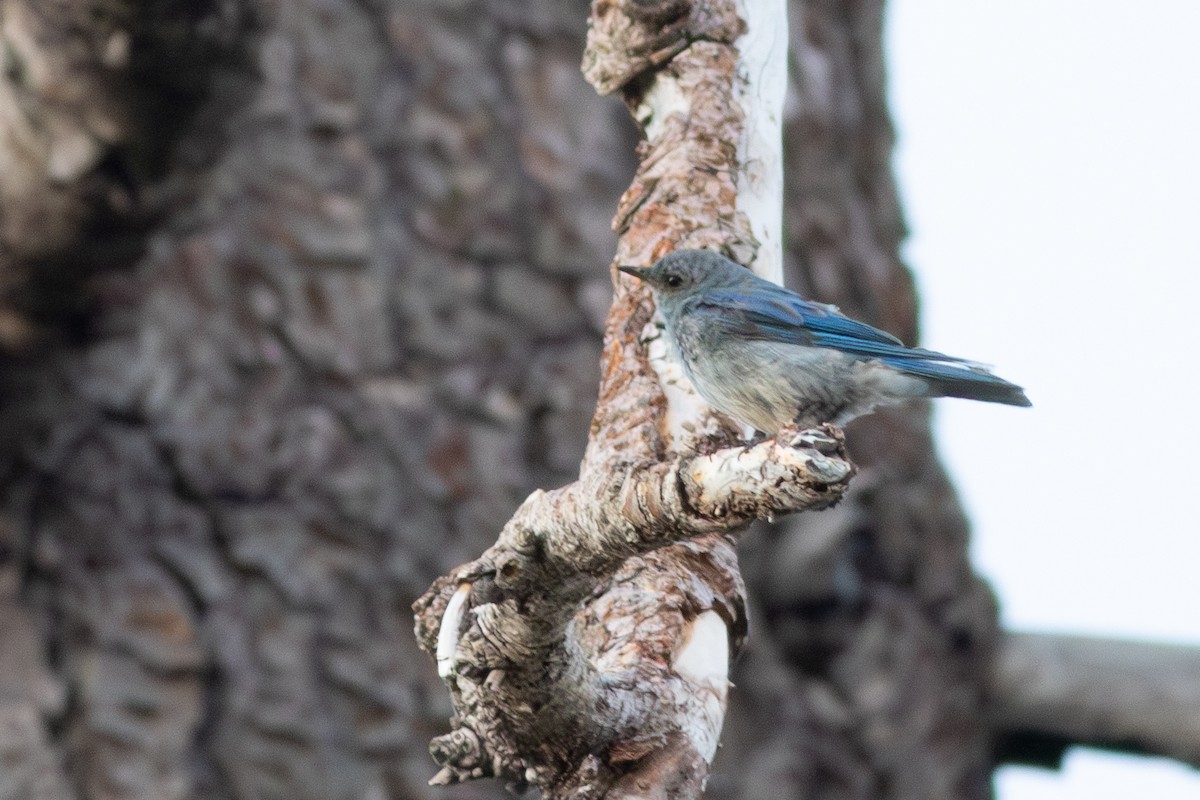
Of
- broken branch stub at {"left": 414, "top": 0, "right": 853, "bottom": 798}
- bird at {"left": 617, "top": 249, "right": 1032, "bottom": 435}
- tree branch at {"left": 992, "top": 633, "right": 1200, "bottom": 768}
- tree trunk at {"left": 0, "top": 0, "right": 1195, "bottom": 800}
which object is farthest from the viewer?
tree branch at {"left": 992, "top": 633, "right": 1200, "bottom": 768}

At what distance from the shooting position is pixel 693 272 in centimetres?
337

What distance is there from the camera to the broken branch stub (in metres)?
2.40

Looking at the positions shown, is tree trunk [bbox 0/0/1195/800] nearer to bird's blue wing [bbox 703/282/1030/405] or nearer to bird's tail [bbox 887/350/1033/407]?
bird's blue wing [bbox 703/282/1030/405]

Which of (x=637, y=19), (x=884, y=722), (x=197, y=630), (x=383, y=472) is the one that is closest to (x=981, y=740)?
(x=884, y=722)

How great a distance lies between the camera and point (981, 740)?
18.2 feet

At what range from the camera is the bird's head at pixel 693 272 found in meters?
3.33

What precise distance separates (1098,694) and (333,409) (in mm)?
2713

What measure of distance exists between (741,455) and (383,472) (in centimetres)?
294

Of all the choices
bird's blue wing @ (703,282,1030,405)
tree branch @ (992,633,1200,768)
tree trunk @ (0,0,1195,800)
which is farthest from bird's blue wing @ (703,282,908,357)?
tree branch @ (992,633,1200,768)

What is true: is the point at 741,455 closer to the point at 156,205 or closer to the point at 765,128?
the point at 765,128

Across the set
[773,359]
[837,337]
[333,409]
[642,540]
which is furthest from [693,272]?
[333,409]

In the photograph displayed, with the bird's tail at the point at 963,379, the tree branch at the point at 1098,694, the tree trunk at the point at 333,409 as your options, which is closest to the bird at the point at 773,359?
the bird's tail at the point at 963,379

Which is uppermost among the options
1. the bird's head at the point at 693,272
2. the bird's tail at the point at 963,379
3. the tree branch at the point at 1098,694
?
the bird's head at the point at 693,272

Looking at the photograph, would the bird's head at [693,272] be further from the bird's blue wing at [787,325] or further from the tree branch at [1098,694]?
the tree branch at [1098,694]
